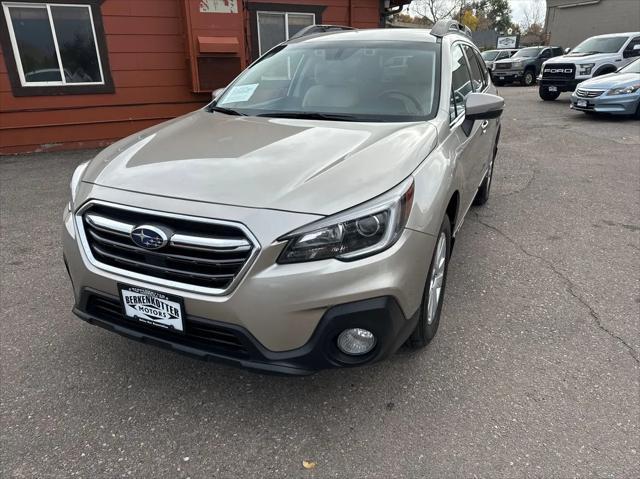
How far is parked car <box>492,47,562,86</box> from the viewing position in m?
22.1

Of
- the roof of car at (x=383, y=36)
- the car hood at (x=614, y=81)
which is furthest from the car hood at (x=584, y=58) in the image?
the roof of car at (x=383, y=36)

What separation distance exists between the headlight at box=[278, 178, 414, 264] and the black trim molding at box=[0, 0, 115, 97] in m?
7.83

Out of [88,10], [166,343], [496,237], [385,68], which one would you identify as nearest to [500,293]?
[496,237]

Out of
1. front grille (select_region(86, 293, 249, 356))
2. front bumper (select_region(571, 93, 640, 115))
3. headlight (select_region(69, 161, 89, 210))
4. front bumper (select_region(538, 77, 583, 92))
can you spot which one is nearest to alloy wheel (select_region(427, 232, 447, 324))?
front grille (select_region(86, 293, 249, 356))

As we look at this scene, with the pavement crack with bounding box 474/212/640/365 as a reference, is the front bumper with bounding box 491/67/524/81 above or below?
below

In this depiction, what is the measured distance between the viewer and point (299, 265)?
194 cm

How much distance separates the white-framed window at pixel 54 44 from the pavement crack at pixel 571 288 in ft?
22.9

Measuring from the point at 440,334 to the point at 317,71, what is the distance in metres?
1.96

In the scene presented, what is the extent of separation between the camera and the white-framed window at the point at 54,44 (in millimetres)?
7746

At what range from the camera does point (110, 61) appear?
8.32m

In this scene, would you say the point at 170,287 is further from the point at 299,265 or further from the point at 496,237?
the point at 496,237

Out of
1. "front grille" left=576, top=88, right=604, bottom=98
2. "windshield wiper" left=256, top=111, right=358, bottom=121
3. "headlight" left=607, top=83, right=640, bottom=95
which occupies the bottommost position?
"front grille" left=576, top=88, right=604, bottom=98

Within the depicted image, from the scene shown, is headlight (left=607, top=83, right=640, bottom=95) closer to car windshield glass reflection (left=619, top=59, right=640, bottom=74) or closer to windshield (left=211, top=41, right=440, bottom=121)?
car windshield glass reflection (left=619, top=59, right=640, bottom=74)

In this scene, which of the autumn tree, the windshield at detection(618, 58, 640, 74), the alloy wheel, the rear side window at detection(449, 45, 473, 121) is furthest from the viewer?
the autumn tree
